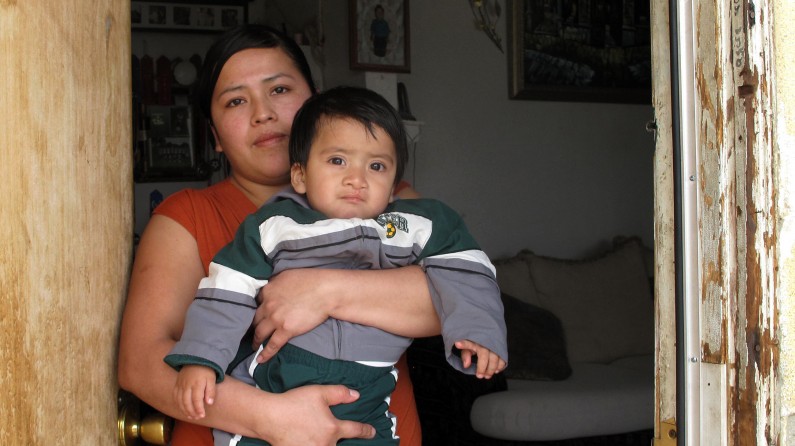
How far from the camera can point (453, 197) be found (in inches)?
205

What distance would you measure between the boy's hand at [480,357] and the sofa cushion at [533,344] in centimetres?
272

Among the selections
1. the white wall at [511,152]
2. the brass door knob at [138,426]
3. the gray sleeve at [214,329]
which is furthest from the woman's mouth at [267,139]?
the white wall at [511,152]

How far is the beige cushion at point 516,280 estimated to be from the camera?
190 inches

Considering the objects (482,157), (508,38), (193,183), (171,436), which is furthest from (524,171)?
(171,436)

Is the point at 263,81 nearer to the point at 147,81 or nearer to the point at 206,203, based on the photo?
the point at 206,203

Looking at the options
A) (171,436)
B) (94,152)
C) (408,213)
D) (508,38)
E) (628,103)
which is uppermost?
(508,38)

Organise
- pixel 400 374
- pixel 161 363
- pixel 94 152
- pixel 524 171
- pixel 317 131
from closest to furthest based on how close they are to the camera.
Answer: pixel 94 152, pixel 161 363, pixel 317 131, pixel 400 374, pixel 524 171

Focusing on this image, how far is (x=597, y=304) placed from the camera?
4.95 metres

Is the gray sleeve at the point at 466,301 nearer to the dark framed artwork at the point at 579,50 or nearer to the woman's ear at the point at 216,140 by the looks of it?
the woman's ear at the point at 216,140

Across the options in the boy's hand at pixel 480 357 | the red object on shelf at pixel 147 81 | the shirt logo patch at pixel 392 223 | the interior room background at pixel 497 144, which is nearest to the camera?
the boy's hand at pixel 480 357

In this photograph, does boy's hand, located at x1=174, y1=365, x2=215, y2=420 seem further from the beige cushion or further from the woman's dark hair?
the beige cushion

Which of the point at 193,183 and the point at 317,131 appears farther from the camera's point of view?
the point at 193,183

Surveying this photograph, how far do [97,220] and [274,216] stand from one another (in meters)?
0.36

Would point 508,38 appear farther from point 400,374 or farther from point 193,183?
point 400,374
